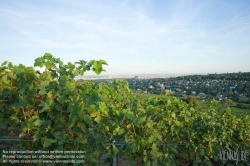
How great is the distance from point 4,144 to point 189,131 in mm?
5604

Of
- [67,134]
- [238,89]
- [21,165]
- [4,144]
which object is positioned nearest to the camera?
[67,134]

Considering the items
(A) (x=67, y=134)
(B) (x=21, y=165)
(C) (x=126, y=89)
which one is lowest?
(B) (x=21, y=165)

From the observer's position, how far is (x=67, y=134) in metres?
2.17

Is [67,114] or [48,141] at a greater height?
[67,114]

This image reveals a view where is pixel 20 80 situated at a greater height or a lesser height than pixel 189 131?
greater

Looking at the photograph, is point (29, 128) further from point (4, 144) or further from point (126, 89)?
point (4, 144)

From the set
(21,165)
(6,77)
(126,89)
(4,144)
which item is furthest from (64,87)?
(4,144)

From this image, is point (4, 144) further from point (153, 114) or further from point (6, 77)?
point (153, 114)

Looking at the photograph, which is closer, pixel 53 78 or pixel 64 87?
pixel 64 87

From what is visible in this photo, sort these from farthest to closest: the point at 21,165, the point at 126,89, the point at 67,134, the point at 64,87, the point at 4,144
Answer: the point at 4,144
the point at 126,89
the point at 21,165
the point at 67,134
the point at 64,87

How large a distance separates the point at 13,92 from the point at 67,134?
746 mm

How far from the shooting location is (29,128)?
2080 millimetres

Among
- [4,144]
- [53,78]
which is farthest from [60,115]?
[4,144]

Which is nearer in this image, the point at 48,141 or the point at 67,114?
the point at 48,141
